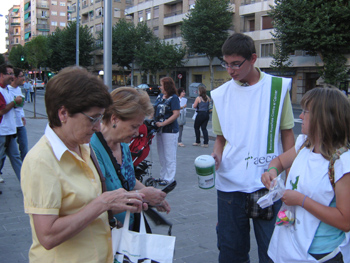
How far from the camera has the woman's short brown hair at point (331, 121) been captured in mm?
1896

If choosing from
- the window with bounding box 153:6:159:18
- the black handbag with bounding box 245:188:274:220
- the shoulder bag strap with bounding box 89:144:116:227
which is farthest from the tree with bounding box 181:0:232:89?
the shoulder bag strap with bounding box 89:144:116:227

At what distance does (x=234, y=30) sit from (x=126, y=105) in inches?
1576

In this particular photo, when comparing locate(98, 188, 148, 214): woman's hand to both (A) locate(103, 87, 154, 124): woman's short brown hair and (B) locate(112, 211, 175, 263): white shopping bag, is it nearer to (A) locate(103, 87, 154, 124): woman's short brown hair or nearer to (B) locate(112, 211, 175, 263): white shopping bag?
(B) locate(112, 211, 175, 263): white shopping bag

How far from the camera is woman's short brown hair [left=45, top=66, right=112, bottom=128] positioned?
5.30ft

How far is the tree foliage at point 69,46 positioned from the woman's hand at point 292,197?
5620 cm

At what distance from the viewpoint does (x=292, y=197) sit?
76.0 inches

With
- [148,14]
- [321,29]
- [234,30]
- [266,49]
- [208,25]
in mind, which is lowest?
[266,49]

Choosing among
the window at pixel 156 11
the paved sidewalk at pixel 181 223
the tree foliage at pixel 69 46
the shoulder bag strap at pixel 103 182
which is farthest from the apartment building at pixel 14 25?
the shoulder bag strap at pixel 103 182

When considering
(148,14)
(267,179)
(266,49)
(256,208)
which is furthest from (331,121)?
(148,14)

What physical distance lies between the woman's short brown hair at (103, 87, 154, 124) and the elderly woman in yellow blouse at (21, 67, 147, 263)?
1.56ft

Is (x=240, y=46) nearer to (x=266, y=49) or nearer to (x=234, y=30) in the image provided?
(x=266, y=49)

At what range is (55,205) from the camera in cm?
150

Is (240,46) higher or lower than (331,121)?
higher

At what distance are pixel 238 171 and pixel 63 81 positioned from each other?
134 centimetres
